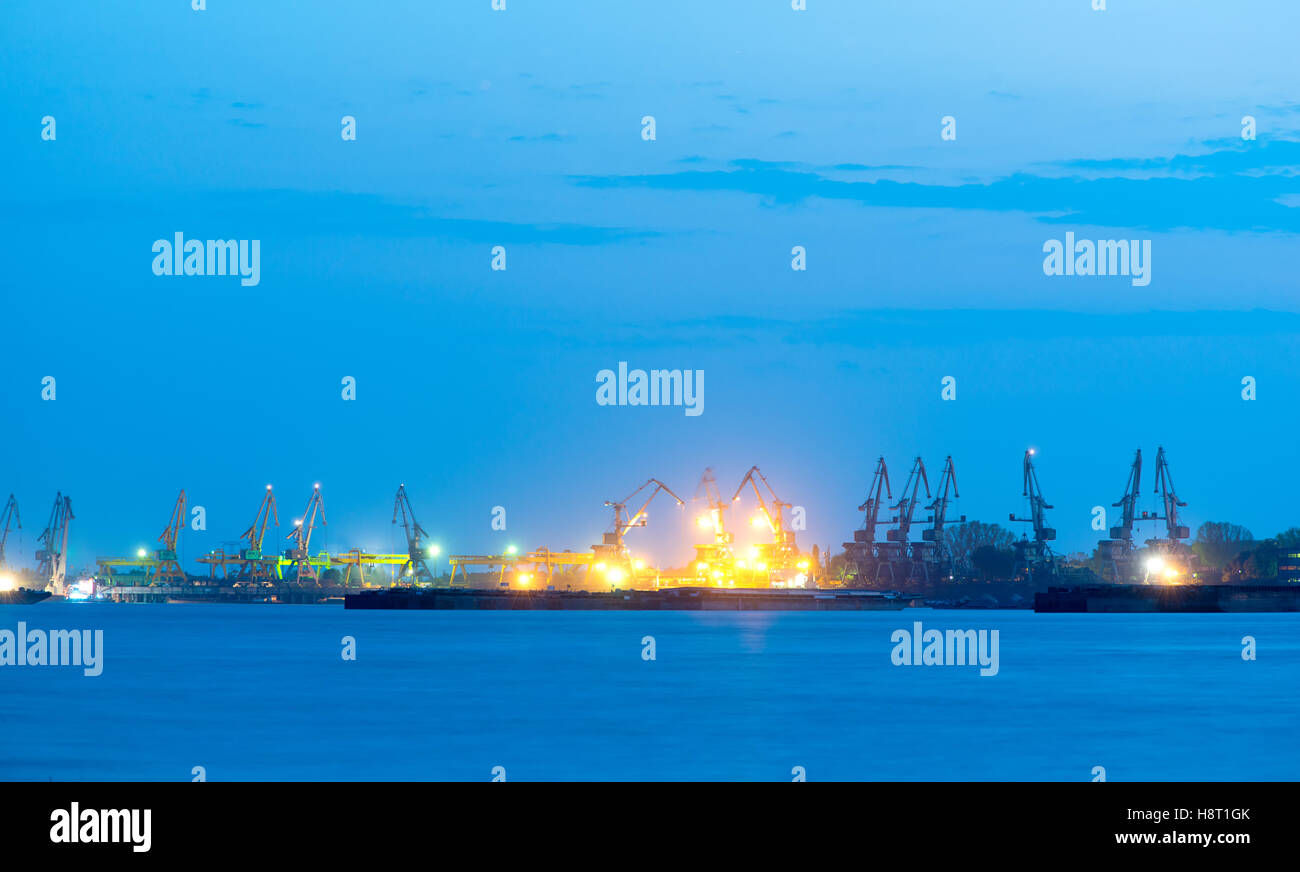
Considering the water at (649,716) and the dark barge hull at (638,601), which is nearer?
the water at (649,716)

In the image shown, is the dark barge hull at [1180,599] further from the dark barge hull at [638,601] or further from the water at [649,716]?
the water at [649,716]

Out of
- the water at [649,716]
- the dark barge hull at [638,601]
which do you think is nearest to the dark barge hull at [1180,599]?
the dark barge hull at [638,601]

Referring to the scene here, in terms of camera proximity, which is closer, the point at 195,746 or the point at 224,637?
the point at 195,746

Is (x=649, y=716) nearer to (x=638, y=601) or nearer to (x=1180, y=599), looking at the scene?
(x=1180, y=599)
